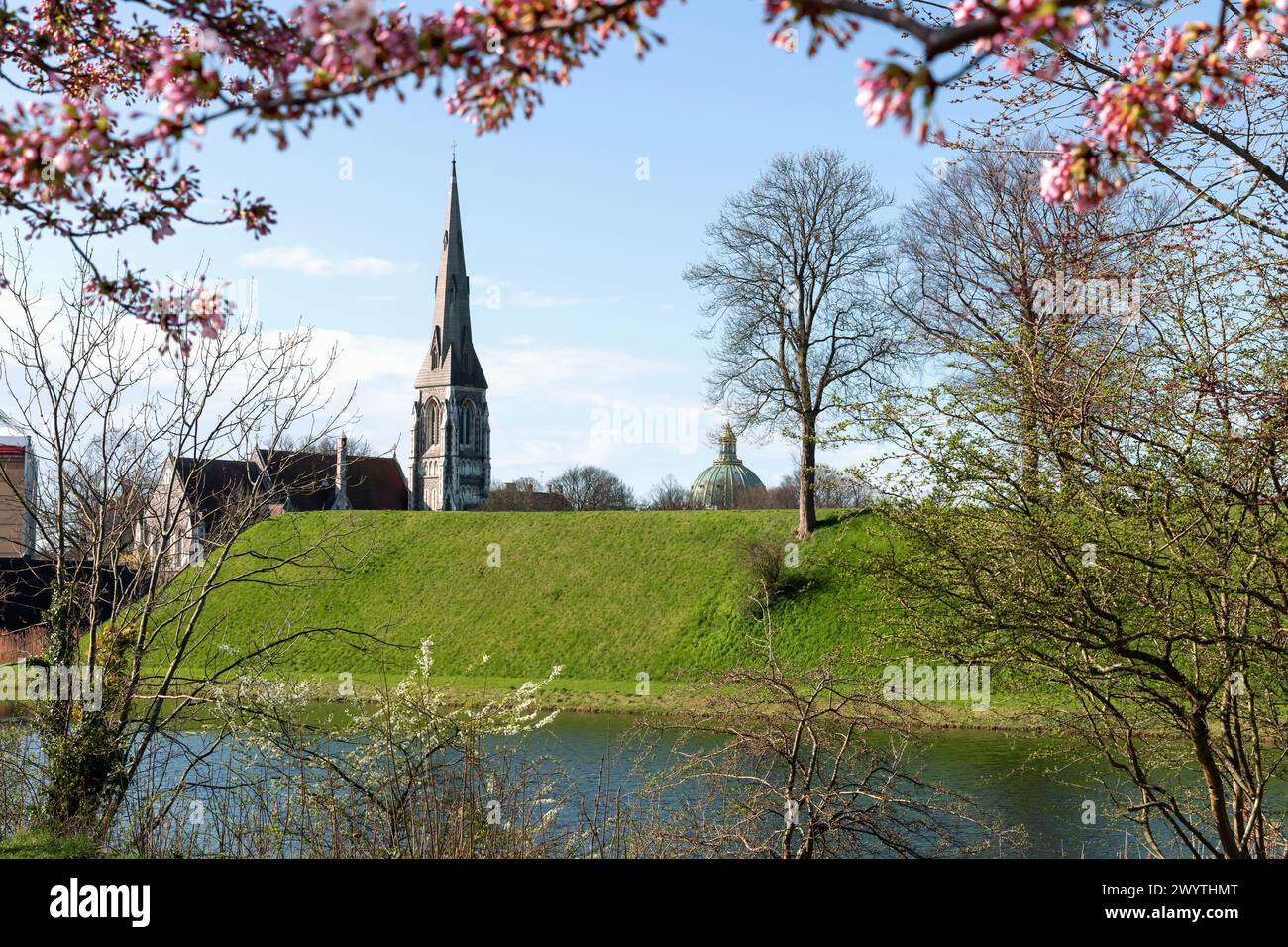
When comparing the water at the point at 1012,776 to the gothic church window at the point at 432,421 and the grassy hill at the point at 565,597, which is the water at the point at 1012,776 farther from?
the gothic church window at the point at 432,421

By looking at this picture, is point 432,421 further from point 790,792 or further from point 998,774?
point 790,792

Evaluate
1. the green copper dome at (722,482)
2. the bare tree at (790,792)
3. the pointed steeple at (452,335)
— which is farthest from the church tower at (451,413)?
the bare tree at (790,792)

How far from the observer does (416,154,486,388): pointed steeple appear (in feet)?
308

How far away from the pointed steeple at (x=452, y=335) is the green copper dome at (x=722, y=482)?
25017 millimetres

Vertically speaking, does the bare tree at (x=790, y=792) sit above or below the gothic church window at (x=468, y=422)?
below

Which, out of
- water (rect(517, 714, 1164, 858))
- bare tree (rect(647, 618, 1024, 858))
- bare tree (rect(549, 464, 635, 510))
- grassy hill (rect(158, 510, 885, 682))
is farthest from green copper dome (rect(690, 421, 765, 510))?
bare tree (rect(647, 618, 1024, 858))

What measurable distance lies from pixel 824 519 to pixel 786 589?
4.01m

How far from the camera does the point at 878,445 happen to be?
30.7ft

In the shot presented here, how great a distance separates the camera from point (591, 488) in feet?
291

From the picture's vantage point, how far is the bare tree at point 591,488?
86000 millimetres

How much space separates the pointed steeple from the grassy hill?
181 feet

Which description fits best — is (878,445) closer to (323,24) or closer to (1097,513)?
(1097,513)

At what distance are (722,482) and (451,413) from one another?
29.7 meters
